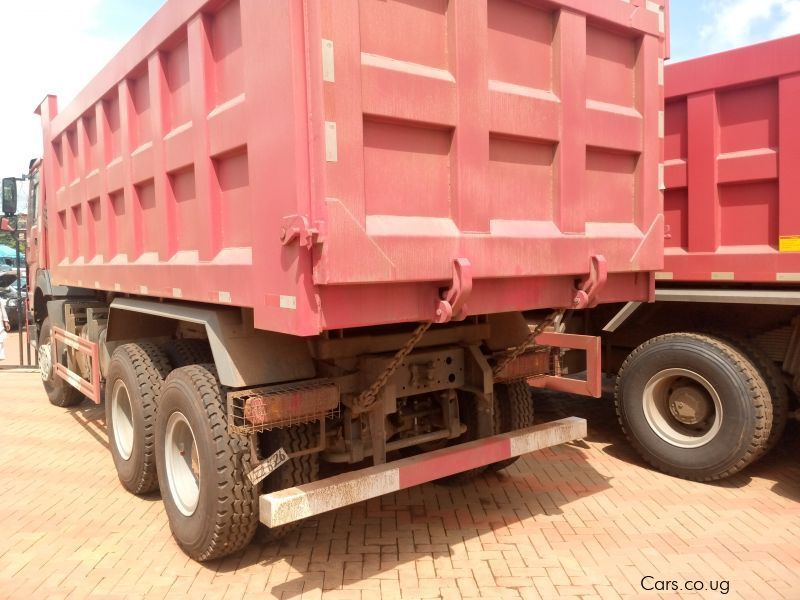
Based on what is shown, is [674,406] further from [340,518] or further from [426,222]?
[426,222]

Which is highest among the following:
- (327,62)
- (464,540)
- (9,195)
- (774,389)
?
(9,195)

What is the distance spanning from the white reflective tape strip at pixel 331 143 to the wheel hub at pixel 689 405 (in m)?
3.49

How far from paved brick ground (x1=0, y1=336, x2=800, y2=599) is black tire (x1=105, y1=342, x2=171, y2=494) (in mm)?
209

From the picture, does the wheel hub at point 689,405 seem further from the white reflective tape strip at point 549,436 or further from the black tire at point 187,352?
the black tire at point 187,352

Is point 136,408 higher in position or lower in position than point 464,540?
higher

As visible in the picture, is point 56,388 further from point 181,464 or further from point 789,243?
point 789,243

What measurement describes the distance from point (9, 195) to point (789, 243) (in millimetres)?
8462

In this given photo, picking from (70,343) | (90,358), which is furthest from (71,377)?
(90,358)

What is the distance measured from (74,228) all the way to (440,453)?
4440 millimetres

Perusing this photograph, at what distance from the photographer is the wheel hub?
4641 millimetres

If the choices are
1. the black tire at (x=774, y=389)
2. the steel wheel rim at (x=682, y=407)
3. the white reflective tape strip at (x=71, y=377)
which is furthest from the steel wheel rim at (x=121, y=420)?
the black tire at (x=774, y=389)

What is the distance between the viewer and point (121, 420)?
4695mm

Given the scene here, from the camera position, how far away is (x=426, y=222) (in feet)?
9.41

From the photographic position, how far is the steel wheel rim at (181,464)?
11.7 ft
